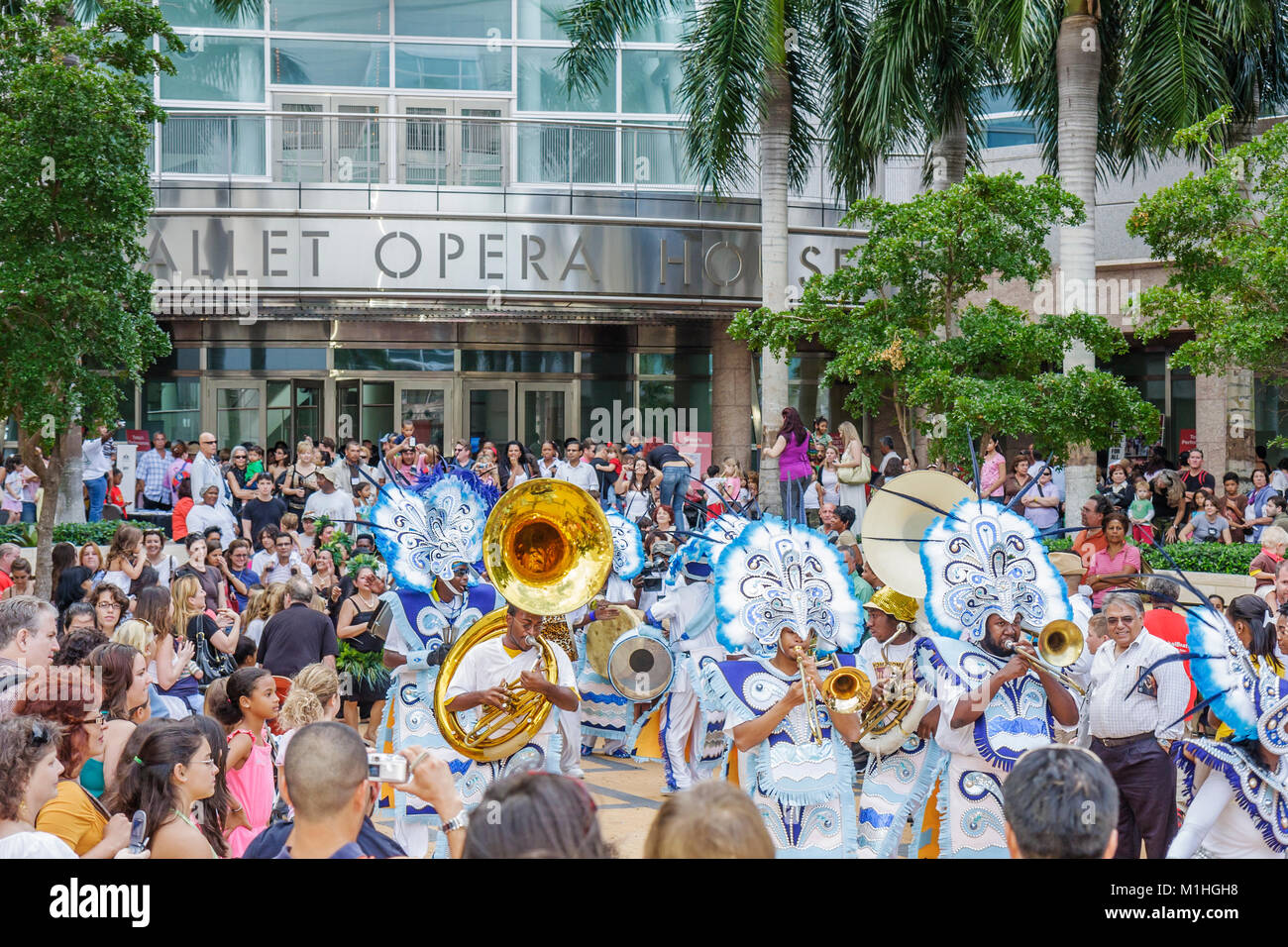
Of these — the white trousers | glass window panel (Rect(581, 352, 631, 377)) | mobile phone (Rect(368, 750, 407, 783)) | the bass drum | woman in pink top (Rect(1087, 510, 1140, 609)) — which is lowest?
the white trousers

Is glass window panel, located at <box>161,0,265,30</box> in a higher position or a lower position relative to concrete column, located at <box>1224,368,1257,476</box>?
higher

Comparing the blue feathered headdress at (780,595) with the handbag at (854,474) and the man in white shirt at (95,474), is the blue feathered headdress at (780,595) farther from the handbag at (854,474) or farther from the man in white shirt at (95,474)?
the man in white shirt at (95,474)

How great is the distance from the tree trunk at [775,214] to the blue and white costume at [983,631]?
1234cm

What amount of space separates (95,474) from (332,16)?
944 cm

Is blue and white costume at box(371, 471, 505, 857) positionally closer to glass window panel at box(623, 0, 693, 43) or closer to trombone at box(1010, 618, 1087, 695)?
trombone at box(1010, 618, 1087, 695)

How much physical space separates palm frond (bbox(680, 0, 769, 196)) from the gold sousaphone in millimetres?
12146

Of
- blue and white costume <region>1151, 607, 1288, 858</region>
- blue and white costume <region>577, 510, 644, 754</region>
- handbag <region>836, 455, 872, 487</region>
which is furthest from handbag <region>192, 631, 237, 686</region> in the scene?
handbag <region>836, 455, 872, 487</region>

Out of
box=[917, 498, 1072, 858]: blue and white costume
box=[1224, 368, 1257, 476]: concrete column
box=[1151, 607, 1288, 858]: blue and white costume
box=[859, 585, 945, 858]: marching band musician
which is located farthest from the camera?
box=[1224, 368, 1257, 476]: concrete column

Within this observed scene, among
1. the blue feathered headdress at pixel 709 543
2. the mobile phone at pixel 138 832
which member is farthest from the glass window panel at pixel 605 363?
the mobile phone at pixel 138 832

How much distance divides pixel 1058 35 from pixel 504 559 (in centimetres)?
1195

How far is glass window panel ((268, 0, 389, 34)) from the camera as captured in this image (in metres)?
23.9

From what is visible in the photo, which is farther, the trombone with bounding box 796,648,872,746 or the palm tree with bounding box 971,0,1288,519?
the palm tree with bounding box 971,0,1288,519

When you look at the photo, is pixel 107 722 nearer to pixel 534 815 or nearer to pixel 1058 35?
pixel 534 815
